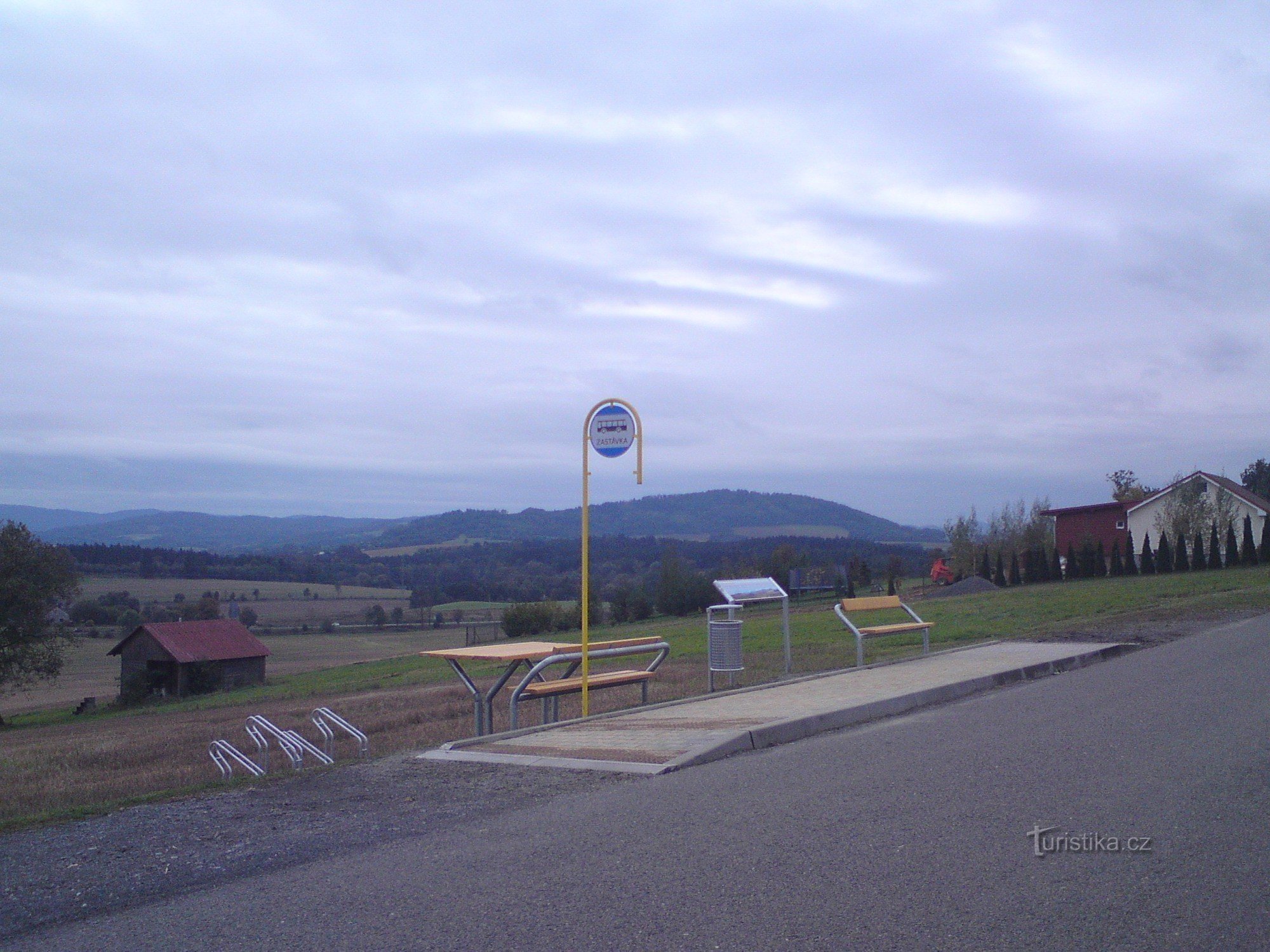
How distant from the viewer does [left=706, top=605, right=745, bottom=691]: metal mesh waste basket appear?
12.0 m

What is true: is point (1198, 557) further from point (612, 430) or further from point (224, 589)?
point (224, 589)

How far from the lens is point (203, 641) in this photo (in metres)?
55.0

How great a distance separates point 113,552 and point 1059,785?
352 ft

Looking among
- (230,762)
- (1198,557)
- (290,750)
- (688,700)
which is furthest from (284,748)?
(1198,557)

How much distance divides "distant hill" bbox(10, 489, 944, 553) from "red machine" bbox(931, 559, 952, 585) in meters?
29.5

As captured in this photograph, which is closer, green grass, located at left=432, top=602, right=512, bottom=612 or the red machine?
the red machine

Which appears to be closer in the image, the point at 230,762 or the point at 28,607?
the point at 230,762

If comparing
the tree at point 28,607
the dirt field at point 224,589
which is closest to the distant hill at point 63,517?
the dirt field at point 224,589

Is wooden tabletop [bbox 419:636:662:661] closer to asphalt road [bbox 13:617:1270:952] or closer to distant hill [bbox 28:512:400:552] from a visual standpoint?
asphalt road [bbox 13:617:1270:952]

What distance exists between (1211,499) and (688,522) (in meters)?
64.4

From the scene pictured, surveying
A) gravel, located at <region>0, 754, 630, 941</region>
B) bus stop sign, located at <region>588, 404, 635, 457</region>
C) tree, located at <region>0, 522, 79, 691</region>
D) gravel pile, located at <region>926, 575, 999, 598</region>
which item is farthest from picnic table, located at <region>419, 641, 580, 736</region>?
gravel pile, located at <region>926, 575, 999, 598</region>

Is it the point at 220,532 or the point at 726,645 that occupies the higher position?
the point at 220,532

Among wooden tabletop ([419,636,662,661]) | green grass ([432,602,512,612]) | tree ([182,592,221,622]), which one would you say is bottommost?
green grass ([432,602,512,612])

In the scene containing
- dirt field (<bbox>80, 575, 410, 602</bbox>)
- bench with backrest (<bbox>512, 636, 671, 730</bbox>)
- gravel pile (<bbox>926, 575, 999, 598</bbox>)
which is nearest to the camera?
bench with backrest (<bbox>512, 636, 671, 730</bbox>)
